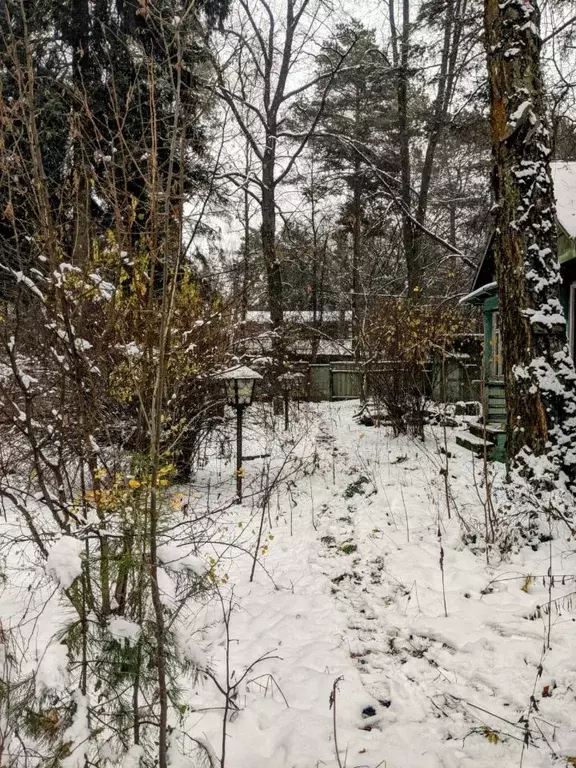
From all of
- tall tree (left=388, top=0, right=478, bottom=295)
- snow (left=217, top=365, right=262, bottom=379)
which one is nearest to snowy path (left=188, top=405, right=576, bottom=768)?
snow (left=217, top=365, right=262, bottom=379)

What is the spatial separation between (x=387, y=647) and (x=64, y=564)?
1943mm

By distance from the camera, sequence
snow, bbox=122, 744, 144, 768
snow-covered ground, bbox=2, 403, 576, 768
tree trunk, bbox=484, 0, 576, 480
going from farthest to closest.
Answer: tree trunk, bbox=484, 0, 576, 480 → snow-covered ground, bbox=2, 403, 576, 768 → snow, bbox=122, 744, 144, 768

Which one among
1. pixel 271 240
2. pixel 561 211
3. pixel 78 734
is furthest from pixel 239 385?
pixel 271 240

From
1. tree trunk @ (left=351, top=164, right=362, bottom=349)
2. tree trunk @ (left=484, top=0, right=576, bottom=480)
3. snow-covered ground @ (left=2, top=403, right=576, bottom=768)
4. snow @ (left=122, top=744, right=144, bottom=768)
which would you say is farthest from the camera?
tree trunk @ (left=351, top=164, right=362, bottom=349)

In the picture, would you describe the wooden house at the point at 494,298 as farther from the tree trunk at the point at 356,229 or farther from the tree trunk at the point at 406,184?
the tree trunk at the point at 356,229

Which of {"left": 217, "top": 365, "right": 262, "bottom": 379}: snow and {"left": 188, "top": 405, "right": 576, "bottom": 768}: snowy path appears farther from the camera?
{"left": 217, "top": 365, "right": 262, "bottom": 379}: snow

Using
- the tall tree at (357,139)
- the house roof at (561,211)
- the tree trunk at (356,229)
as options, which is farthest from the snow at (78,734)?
the tree trunk at (356,229)

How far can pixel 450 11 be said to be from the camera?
8.30m

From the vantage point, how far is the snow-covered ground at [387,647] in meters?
1.99

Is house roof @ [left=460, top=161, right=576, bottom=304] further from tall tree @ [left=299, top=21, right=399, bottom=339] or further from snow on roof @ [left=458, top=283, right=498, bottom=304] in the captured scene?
tall tree @ [left=299, top=21, right=399, bottom=339]

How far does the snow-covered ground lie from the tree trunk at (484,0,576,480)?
900mm

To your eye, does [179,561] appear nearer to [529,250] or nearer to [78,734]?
[78,734]

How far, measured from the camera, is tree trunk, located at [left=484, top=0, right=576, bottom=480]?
407 cm

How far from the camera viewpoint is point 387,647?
107 inches
